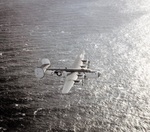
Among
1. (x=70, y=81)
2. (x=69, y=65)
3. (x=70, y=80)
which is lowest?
(x=70, y=81)

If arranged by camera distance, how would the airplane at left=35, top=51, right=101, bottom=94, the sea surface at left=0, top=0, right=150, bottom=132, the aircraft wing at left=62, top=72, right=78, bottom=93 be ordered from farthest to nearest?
1. the airplane at left=35, top=51, right=101, bottom=94
2. the aircraft wing at left=62, top=72, right=78, bottom=93
3. the sea surface at left=0, top=0, right=150, bottom=132

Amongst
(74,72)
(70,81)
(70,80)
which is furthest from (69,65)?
(70,81)

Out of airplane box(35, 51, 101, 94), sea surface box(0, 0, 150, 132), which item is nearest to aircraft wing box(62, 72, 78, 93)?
airplane box(35, 51, 101, 94)

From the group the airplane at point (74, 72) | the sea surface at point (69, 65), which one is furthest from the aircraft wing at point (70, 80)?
the sea surface at point (69, 65)

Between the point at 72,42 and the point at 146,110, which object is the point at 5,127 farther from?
the point at 72,42

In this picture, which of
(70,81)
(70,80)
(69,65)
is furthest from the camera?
(69,65)

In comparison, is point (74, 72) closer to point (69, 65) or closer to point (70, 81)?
point (70, 81)

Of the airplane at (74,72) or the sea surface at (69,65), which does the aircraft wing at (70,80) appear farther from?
the sea surface at (69,65)

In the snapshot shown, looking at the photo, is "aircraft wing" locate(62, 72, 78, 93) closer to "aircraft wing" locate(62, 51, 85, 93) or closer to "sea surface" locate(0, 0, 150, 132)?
"aircraft wing" locate(62, 51, 85, 93)

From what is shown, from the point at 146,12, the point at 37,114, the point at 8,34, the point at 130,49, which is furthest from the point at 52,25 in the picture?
the point at 37,114
